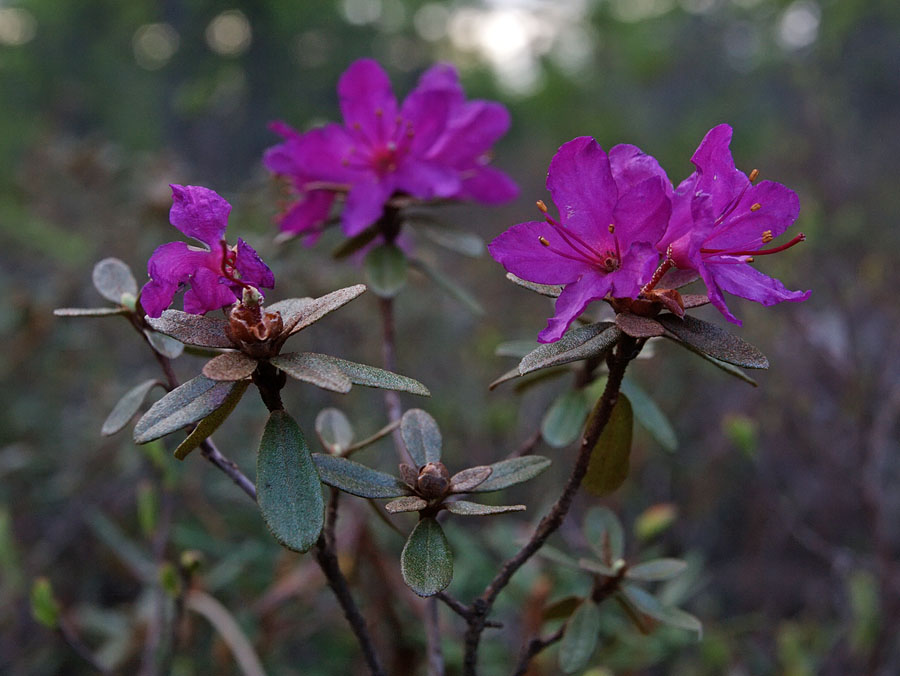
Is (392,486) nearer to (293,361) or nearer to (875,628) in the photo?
(293,361)

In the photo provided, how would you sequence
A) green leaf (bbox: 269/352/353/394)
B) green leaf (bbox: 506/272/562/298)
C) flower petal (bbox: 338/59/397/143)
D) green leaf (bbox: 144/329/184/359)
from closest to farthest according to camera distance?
1. green leaf (bbox: 269/352/353/394)
2. green leaf (bbox: 506/272/562/298)
3. green leaf (bbox: 144/329/184/359)
4. flower petal (bbox: 338/59/397/143)

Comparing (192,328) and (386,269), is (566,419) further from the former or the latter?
(192,328)

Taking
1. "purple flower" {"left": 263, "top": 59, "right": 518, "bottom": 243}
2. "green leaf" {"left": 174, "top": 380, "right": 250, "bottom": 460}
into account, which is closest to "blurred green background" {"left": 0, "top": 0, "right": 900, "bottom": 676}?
"purple flower" {"left": 263, "top": 59, "right": 518, "bottom": 243}

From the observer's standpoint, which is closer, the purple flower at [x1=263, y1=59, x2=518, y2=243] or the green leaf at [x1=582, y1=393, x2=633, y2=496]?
the green leaf at [x1=582, y1=393, x2=633, y2=496]

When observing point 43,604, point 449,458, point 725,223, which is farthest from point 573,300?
point 449,458

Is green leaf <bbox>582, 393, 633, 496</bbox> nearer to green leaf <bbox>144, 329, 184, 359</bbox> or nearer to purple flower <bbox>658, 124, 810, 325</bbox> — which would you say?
purple flower <bbox>658, 124, 810, 325</bbox>

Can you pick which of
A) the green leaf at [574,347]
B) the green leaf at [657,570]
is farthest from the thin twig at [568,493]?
the green leaf at [657,570]

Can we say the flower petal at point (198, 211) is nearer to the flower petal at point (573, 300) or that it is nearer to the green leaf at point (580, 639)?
the flower petal at point (573, 300)

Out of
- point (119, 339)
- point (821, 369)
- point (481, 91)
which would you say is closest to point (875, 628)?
point (821, 369)
